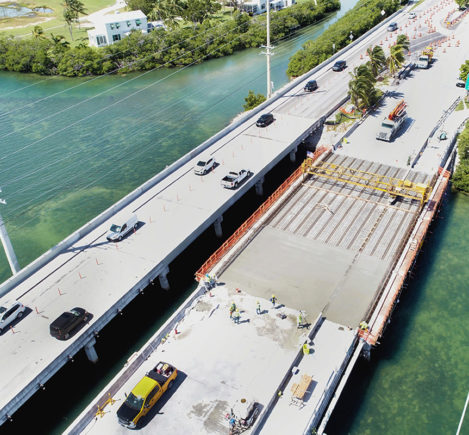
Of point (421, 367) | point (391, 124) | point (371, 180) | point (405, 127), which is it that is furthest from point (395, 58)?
point (421, 367)

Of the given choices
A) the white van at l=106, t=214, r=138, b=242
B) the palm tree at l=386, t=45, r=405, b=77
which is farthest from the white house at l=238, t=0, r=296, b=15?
the white van at l=106, t=214, r=138, b=242

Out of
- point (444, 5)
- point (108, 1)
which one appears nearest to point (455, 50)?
point (444, 5)

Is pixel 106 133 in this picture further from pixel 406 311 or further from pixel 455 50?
pixel 455 50

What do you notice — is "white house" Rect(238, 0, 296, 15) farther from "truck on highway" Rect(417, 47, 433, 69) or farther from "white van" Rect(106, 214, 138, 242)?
"white van" Rect(106, 214, 138, 242)

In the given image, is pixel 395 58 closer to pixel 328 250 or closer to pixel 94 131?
pixel 328 250

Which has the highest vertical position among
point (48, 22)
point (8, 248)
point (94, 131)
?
point (8, 248)

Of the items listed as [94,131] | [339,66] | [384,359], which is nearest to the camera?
[384,359]

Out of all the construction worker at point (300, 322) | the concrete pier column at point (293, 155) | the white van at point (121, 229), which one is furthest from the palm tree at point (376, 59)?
the construction worker at point (300, 322)
